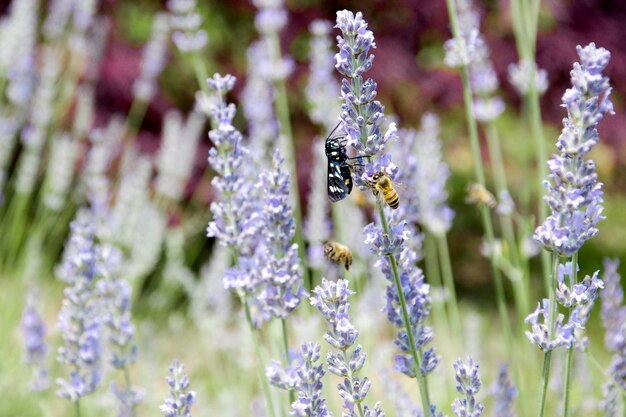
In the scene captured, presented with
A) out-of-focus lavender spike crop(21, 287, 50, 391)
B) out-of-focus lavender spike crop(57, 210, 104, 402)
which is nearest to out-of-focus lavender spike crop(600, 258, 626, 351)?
out-of-focus lavender spike crop(57, 210, 104, 402)

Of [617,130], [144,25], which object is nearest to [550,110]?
[617,130]

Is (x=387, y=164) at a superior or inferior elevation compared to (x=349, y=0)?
inferior

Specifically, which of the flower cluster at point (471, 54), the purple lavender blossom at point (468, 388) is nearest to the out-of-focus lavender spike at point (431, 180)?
the flower cluster at point (471, 54)

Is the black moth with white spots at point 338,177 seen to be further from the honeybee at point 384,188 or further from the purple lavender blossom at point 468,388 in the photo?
the purple lavender blossom at point 468,388

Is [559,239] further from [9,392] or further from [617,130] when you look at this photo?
[617,130]

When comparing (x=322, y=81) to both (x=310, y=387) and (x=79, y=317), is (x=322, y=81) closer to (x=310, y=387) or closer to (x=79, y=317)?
(x=79, y=317)
